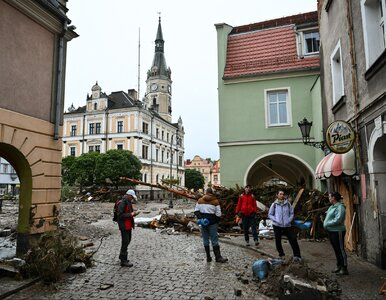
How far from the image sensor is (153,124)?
73062 millimetres

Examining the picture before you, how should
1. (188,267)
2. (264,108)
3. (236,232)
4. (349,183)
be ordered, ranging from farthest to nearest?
(264,108), (236,232), (349,183), (188,267)

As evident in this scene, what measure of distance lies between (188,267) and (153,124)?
66.1 meters

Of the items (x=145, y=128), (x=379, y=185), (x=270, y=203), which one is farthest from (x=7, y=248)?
(x=145, y=128)

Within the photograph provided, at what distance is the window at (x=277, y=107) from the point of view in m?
15.9

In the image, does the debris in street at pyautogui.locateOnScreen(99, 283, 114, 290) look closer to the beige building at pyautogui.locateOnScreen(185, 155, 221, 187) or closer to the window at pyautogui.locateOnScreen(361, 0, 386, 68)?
the window at pyautogui.locateOnScreen(361, 0, 386, 68)

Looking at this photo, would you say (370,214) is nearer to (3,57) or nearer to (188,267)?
(188,267)

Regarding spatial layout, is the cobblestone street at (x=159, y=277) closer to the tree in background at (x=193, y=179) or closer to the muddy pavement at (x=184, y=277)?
the muddy pavement at (x=184, y=277)

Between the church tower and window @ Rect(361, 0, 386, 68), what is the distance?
86.3 metres

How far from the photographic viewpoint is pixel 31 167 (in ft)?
27.2

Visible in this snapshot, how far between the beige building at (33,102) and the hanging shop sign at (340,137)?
23.7 ft

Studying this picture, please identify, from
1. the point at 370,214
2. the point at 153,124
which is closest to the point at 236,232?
the point at 370,214

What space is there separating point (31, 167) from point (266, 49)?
12.9 m

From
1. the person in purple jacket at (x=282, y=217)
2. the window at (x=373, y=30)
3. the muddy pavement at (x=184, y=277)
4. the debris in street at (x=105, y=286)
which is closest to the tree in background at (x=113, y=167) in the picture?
the muddy pavement at (x=184, y=277)

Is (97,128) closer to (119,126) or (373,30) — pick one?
(119,126)
